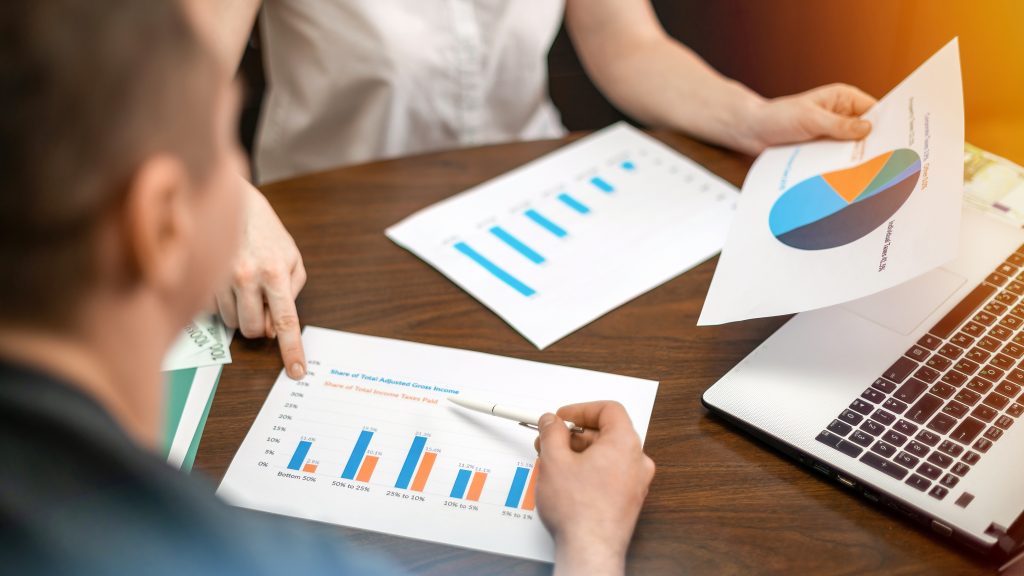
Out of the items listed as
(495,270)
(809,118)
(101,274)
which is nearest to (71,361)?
(101,274)

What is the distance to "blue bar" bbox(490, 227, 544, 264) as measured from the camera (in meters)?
0.96

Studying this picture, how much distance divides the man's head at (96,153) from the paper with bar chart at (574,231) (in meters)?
0.48

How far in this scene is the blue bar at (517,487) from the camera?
27.3 inches

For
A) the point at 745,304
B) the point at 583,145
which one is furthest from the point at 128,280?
the point at 583,145

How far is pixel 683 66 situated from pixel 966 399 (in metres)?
0.62

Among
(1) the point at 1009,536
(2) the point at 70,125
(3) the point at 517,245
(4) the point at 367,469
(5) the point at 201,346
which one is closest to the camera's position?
(2) the point at 70,125

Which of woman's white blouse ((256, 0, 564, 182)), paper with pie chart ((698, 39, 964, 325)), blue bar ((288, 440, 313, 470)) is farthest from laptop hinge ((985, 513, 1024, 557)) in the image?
woman's white blouse ((256, 0, 564, 182))

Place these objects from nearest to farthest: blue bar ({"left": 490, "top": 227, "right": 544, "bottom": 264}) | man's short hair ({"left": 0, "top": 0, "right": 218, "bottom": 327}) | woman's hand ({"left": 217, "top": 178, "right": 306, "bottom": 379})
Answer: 1. man's short hair ({"left": 0, "top": 0, "right": 218, "bottom": 327})
2. woman's hand ({"left": 217, "top": 178, "right": 306, "bottom": 379})
3. blue bar ({"left": 490, "top": 227, "right": 544, "bottom": 264})

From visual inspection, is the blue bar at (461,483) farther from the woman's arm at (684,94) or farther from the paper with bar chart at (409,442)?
the woman's arm at (684,94)

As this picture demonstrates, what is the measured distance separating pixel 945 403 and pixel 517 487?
13.5 inches

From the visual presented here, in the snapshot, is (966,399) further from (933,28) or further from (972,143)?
(933,28)

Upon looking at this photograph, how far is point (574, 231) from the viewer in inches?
39.1

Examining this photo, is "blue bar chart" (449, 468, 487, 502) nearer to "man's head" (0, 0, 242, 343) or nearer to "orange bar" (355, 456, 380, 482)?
"orange bar" (355, 456, 380, 482)

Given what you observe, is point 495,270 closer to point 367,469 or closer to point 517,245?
point 517,245
